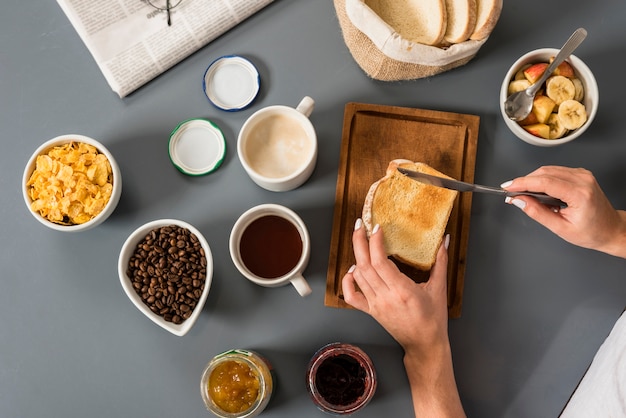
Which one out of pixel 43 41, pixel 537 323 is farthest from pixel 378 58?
pixel 43 41

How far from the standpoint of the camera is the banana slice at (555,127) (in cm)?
129

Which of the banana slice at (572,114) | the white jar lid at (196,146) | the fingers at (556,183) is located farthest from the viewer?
the white jar lid at (196,146)

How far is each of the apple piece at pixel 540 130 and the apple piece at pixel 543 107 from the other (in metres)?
0.01

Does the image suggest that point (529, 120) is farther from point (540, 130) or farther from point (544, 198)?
point (544, 198)

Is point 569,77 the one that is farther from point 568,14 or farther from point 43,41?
point 43,41

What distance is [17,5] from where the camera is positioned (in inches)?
56.7

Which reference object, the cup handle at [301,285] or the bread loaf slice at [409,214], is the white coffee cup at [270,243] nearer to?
the cup handle at [301,285]

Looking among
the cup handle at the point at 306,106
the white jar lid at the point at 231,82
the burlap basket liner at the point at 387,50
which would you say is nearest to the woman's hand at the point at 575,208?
the burlap basket liner at the point at 387,50

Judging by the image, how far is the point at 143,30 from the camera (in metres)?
1.41

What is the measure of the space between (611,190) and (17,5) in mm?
1698

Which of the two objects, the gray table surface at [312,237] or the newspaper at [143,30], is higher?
the newspaper at [143,30]

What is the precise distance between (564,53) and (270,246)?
0.84 m

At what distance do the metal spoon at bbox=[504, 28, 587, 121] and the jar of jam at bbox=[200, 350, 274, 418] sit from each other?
891 millimetres

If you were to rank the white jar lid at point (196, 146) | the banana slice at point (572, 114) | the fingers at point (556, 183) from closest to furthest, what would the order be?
the fingers at point (556, 183) → the banana slice at point (572, 114) → the white jar lid at point (196, 146)
